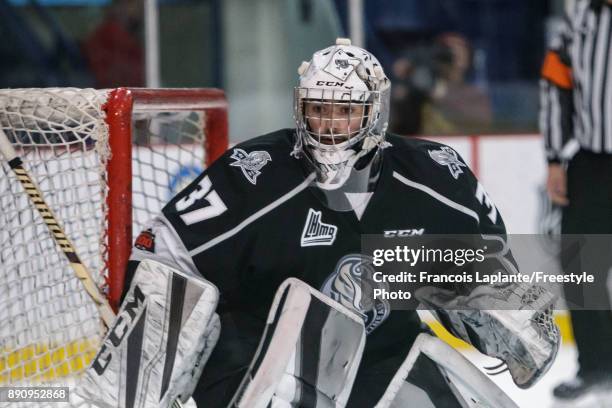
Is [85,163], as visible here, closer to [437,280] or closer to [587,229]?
[437,280]

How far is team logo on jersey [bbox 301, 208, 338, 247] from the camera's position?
2.01m

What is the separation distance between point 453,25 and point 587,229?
2.30 meters

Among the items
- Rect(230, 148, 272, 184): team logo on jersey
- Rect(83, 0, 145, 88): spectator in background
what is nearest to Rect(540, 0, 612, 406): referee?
Rect(230, 148, 272, 184): team logo on jersey

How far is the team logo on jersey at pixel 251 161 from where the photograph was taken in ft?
6.65

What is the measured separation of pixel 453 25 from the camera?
17.3ft

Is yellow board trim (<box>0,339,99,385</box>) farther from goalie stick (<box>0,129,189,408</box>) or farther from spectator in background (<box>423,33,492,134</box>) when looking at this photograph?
spectator in background (<box>423,33,492,134</box>)

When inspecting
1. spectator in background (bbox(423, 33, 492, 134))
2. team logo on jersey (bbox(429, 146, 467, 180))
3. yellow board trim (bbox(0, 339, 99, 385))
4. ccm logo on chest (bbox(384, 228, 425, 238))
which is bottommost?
yellow board trim (bbox(0, 339, 99, 385))

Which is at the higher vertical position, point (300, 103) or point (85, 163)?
point (300, 103)

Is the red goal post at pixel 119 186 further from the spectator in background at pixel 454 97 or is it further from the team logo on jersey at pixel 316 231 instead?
the spectator in background at pixel 454 97

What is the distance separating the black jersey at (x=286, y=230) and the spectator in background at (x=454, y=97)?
10.2 feet

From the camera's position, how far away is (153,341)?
73.8 inches

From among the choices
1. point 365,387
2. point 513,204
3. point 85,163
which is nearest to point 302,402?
point 365,387

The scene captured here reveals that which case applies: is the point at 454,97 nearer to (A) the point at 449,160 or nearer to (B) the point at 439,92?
(B) the point at 439,92

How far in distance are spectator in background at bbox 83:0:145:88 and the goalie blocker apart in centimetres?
311
